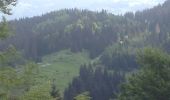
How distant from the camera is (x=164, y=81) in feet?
84.0

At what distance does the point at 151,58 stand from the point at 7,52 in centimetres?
1405

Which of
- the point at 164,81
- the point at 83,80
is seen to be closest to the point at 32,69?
the point at 164,81

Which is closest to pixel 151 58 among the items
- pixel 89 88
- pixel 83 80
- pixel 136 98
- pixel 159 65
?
pixel 159 65

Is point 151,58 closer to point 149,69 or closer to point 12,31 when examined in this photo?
point 149,69

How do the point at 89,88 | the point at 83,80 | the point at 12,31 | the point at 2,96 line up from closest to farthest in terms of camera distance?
the point at 2,96, the point at 12,31, the point at 89,88, the point at 83,80

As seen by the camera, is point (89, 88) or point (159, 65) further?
point (89, 88)

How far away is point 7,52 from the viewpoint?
1509 centimetres

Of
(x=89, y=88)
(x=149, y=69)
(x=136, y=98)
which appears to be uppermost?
(x=149, y=69)

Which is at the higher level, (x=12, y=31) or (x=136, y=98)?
(x=12, y=31)

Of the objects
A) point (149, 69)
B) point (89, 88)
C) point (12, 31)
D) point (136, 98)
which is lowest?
point (89, 88)

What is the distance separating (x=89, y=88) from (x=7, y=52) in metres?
160

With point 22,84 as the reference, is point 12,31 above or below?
above

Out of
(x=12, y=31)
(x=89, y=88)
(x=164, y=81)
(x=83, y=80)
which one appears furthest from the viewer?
(x=83, y=80)

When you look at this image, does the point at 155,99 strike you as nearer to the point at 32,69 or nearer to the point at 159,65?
the point at 159,65
